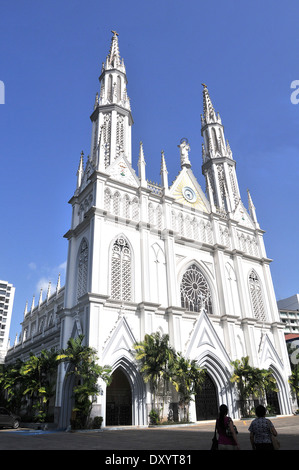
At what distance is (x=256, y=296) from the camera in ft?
108

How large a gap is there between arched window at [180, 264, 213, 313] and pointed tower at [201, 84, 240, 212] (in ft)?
28.1

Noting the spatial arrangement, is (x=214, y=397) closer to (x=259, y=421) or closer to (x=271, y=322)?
(x=271, y=322)

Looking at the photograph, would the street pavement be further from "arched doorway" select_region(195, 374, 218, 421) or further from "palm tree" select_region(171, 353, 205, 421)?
"arched doorway" select_region(195, 374, 218, 421)

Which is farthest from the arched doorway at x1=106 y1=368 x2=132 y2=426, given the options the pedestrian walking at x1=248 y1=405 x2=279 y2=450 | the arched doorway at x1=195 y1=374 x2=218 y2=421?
the pedestrian walking at x1=248 y1=405 x2=279 y2=450

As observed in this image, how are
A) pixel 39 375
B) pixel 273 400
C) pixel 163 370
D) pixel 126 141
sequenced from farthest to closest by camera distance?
1. pixel 126 141
2. pixel 273 400
3. pixel 39 375
4. pixel 163 370

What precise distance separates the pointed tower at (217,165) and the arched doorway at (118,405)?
1977 cm

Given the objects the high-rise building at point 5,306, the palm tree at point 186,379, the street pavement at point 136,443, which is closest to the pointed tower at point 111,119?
the palm tree at point 186,379

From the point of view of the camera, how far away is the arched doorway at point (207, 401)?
80.3 ft

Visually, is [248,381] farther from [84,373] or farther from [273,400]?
[84,373]

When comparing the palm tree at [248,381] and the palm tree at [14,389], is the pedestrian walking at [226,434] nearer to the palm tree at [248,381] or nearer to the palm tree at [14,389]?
the palm tree at [248,381]

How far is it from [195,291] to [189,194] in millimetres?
9874

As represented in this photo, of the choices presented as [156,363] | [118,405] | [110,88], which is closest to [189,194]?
[110,88]
